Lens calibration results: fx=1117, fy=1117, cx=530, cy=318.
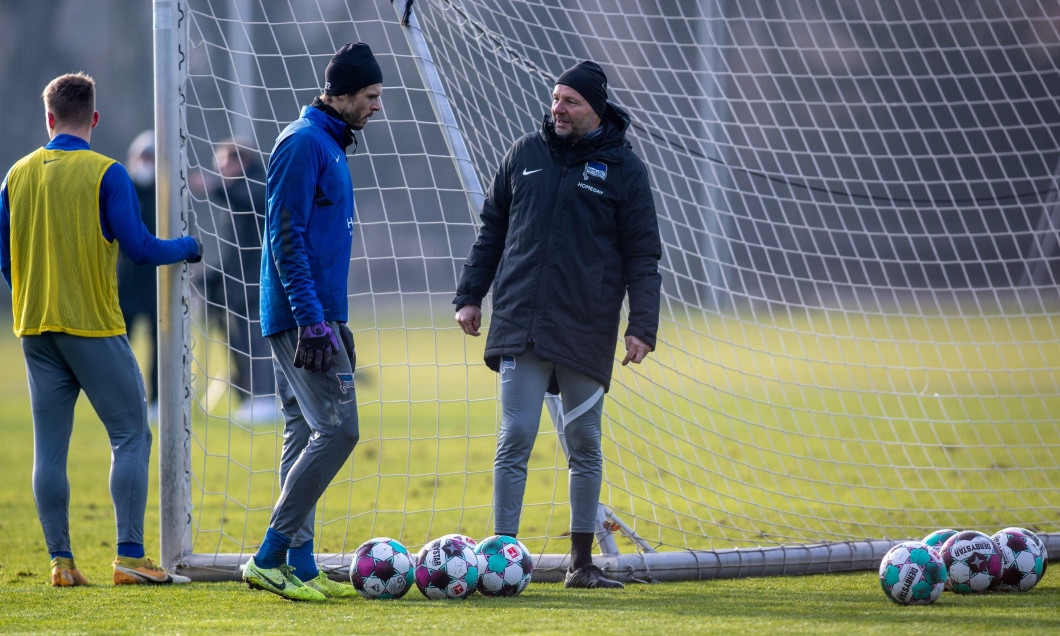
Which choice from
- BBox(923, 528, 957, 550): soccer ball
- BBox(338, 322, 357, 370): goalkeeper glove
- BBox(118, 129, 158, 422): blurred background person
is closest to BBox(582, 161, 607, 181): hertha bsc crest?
BBox(338, 322, 357, 370): goalkeeper glove

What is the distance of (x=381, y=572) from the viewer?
361cm

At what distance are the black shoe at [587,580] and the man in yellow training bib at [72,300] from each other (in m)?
1.53

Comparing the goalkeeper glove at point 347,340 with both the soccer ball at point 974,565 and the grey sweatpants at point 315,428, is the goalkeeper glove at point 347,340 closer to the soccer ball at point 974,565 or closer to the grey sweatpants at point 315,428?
the grey sweatpants at point 315,428

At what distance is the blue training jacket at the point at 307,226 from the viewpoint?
3439mm

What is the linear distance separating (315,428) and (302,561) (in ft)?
1.74

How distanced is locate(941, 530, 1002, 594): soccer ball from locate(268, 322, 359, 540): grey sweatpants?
1.98m

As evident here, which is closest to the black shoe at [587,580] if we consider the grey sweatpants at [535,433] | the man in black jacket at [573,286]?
the man in black jacket at [573,286]

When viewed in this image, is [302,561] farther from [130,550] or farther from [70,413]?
[70,413]

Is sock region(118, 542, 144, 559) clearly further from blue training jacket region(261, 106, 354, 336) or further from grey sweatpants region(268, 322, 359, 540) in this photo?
blue training jacket region(261, 106, 354, 336)

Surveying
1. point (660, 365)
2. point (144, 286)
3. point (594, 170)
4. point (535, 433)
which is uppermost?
point (144, 286)

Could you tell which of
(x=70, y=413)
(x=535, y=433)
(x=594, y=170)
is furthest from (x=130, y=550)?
(x=594, y=170)

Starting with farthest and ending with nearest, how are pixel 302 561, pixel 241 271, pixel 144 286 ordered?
pixel 144 286
pixel 241 271
pixel 302 561

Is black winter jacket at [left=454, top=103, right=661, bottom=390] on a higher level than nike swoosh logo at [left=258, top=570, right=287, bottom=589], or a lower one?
higher

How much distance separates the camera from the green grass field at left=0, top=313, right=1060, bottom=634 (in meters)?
3.07
